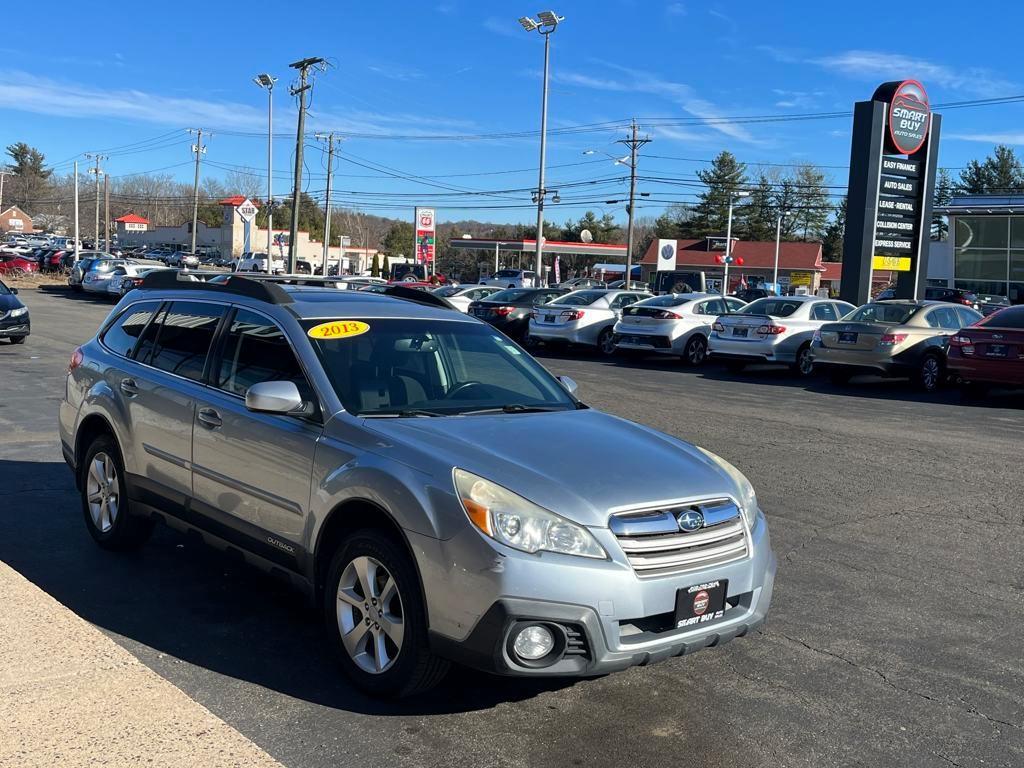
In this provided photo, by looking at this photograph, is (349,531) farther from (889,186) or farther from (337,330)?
(889,186)

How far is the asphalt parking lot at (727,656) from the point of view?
3.80 metres

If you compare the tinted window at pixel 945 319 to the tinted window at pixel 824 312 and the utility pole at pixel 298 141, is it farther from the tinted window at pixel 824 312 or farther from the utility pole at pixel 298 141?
the utility pole at pixel 298 141

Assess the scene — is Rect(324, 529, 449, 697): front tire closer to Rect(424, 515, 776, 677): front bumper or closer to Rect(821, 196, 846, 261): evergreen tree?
Rect(424, 515, 776, 677): front bumper

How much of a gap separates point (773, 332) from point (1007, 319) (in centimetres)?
460

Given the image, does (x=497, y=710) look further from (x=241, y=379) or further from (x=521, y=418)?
(x=241, y=379)

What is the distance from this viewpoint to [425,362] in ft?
16.8

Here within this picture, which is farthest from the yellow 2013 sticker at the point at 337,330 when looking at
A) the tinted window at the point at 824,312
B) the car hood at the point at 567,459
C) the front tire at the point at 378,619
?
the tinted window at the point at 824,312

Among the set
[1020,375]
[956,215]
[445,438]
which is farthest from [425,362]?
[956,215]

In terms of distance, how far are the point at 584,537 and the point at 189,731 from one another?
1613 mm

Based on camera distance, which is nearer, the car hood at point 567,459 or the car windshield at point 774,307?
the car hood at point 567,459

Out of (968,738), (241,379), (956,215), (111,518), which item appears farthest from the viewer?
(956,215)

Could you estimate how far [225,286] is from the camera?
5.58 m

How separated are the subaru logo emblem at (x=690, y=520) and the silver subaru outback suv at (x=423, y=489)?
14 millimetres

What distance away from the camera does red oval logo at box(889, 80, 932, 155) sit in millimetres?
23453
